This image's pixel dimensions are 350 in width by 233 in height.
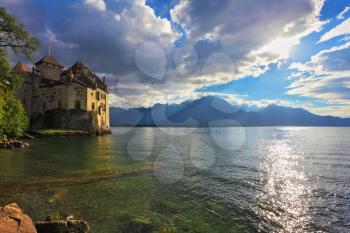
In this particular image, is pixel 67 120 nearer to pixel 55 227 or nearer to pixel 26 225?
pixel 55 227

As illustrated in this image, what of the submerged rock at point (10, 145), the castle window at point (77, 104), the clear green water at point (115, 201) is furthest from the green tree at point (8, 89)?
the castle window at point (77, 104)

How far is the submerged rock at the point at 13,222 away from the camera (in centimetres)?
832

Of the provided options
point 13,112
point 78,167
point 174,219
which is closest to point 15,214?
point 174,219

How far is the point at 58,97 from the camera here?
86500 mm

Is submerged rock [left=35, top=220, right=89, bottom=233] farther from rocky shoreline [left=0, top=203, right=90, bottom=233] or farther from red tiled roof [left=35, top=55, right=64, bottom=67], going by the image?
red tiled roof [left=35, top=55, right=64, bottom=67]

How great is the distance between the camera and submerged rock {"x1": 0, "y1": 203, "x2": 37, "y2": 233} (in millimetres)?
8320

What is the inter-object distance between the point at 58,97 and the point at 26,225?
87445 millimetres

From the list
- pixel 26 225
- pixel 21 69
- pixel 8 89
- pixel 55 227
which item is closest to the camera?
pixel 26 225

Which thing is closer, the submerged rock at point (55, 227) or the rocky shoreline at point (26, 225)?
the rocky shoreline at point (26, 225)

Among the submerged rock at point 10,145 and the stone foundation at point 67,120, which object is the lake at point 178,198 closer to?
the submerged rock at point 10,145

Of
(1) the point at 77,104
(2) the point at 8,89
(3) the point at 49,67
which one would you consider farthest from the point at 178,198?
(3) the point at 49,67

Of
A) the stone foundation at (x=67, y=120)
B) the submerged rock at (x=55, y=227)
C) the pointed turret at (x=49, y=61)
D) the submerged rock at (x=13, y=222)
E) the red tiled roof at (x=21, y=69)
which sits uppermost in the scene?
the pointed turret at (x=49, y=61)

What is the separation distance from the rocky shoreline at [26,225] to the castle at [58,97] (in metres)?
82.8

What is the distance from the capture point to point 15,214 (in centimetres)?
906
